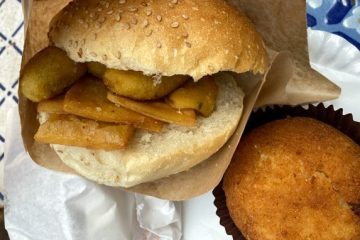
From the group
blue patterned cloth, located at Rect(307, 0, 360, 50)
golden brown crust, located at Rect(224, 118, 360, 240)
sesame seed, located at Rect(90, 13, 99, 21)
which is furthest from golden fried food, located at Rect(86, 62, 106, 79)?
blue patterned cloth, located at Rect(307, 0, 360, 50)

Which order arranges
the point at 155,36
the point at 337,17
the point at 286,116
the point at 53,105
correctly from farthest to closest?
the point at 337,17 → the point at 286,116 → the point at 53,105 → the point at 155,36

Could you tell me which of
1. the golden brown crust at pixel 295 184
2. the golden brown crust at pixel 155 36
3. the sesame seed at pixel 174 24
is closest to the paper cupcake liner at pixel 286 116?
the golden brown crust at pixel 295 184

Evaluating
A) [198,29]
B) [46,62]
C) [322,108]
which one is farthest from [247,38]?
[46,62]

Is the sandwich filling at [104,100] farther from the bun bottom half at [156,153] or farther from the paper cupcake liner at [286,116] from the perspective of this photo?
the paper cupcake liner at [286,116]

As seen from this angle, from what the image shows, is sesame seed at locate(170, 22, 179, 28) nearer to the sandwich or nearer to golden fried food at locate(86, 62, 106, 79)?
the sandwich

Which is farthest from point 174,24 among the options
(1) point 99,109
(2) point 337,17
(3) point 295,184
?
(2) point 337,17

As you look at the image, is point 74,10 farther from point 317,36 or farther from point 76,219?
point 317,36

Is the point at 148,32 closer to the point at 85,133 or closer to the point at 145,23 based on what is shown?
the point at 145,23
